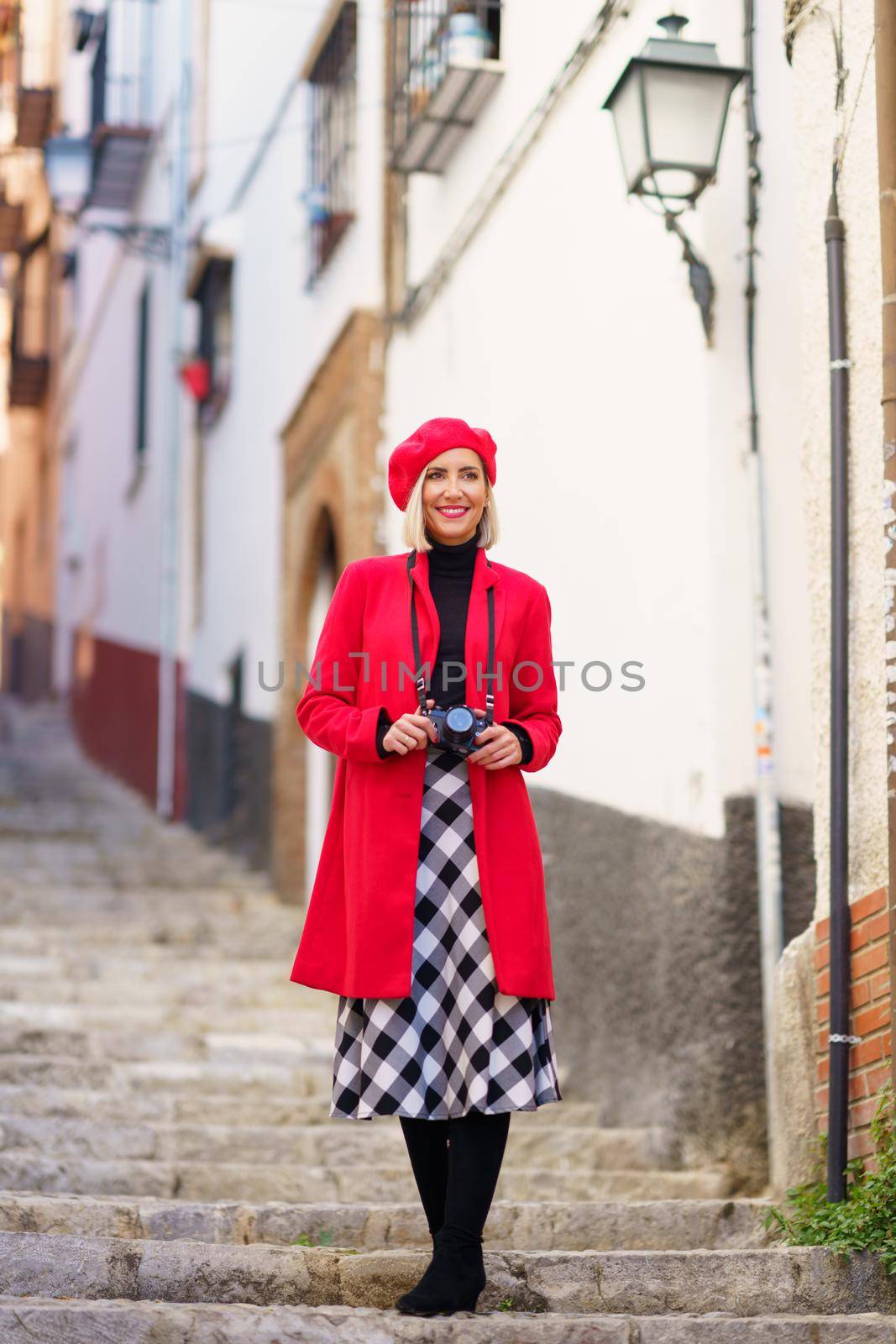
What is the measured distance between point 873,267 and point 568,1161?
9.20ft

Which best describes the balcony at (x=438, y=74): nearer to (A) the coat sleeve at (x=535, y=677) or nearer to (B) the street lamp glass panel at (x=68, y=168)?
(A) the coat sleeve at (x=535, y=677)

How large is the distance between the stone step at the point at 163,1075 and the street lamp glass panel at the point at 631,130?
3037 millimetres

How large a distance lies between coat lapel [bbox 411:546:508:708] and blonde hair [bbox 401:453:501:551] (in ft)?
0.10

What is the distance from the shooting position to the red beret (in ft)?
11.8

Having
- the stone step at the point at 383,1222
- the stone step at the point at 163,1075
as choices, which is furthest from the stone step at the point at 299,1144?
the stone step at the point at 383,1222

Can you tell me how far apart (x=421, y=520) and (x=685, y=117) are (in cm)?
213

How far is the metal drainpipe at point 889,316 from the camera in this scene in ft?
12.8

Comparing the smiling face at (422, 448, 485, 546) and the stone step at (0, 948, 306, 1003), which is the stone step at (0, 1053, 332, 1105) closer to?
the stone step at (0, 948, 306, 1003)

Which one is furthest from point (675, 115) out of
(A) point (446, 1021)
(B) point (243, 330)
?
(B) point (243, 330)

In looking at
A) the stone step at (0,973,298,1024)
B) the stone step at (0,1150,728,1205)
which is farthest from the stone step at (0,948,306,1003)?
the stone step at (0,1150,728,1205)

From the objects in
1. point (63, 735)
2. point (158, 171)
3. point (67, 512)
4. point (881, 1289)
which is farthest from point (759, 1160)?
point (67, 512)

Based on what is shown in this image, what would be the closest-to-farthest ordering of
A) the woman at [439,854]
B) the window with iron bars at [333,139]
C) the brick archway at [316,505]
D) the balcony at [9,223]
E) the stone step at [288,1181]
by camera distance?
the woman at [439,854], the stone step at [288,1181], the brick archway at [316,505], the window with iron bars at [333,139], the balcony at [9,223]

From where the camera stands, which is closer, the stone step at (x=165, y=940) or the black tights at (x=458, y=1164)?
the black tights at (x=458, y=1164)

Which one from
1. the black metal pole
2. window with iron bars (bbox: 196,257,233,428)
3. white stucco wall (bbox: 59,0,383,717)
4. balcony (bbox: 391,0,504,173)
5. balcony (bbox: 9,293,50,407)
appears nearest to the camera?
the black metal pole
